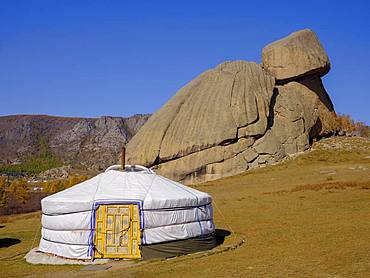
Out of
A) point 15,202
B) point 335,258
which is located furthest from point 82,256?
point 15,202

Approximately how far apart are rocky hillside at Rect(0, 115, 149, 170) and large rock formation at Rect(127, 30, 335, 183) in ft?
277

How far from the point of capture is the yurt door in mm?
13672

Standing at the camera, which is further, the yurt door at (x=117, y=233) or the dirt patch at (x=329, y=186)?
the dirt patch at (x=329, y=186)

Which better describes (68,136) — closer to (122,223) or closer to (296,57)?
(296,57)

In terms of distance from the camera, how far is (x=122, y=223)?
45.0 ft

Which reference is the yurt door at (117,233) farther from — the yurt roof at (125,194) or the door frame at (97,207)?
the yurt roof at (125,194)

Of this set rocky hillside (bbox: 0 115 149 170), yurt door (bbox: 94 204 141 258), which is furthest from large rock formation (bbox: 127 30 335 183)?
rocky hillside (bbox: 0 115 149 170)

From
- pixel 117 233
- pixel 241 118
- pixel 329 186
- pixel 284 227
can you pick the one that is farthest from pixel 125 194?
pixel 241 118

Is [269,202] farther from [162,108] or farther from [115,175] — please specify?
[162,108]

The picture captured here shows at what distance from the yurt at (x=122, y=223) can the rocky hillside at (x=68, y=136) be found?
110857mm

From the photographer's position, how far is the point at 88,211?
45.3ft

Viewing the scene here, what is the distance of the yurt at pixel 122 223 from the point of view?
44.8 ft

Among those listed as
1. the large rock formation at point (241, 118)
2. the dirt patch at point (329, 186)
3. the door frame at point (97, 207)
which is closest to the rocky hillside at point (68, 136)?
the large rock formation at point (241, 118)

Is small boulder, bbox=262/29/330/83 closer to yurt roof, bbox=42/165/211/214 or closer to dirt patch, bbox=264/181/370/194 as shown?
dirt patch, bbox=264/181/370/194
